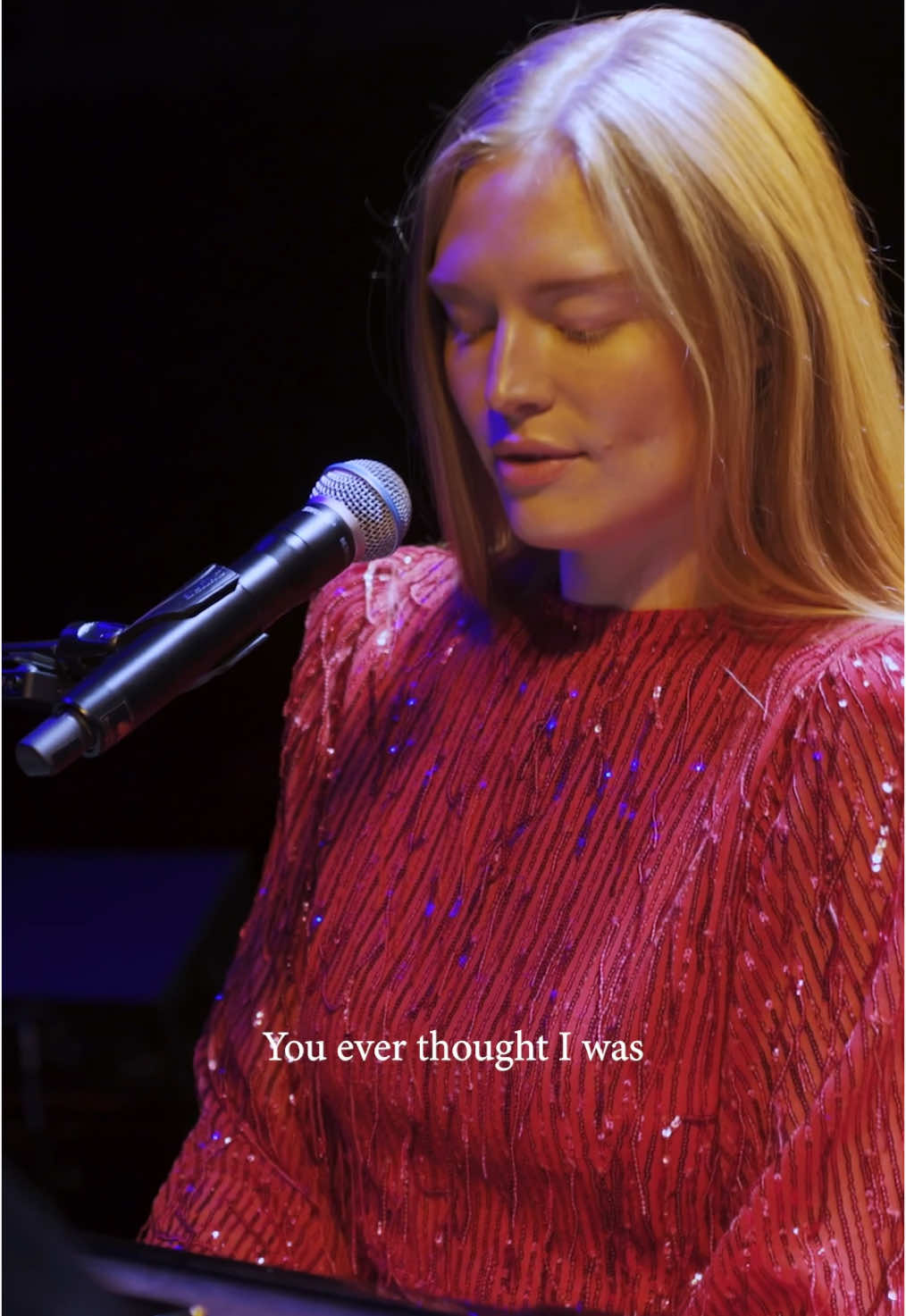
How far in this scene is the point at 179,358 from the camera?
1.19 metres

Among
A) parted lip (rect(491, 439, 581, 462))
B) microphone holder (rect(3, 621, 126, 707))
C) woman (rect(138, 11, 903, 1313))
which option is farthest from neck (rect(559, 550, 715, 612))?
microphone holder (rect(3, 621, 126, 707))

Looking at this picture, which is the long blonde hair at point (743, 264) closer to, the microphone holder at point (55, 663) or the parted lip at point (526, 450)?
the parted lip at point (526, 450)

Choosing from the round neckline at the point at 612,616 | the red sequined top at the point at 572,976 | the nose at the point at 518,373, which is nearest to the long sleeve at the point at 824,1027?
the red sequined top at the point at 572,976

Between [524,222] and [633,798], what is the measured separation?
36cm

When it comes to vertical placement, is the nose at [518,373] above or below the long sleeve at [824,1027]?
above

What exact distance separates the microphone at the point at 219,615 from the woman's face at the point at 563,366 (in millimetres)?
100

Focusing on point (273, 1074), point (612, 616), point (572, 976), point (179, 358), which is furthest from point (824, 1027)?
point (179, 358)

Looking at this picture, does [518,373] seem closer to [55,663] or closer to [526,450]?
[526,450]

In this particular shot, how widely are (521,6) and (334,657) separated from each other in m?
0.48

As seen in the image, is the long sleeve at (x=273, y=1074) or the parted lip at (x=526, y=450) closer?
the parted lip at (x=526, y=450)

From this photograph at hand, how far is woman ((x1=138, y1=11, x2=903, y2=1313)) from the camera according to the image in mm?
830

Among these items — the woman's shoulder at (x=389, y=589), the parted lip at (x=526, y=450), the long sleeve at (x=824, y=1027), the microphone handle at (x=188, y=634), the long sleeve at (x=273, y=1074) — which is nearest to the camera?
the microphone handle at (x=188, y=634)

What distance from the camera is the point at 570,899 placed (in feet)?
3.04

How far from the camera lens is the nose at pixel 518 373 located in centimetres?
89
